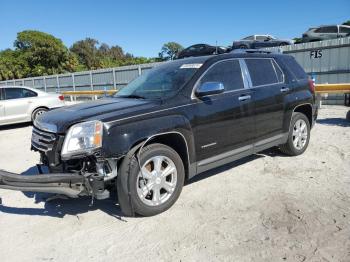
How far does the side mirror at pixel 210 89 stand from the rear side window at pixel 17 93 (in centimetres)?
940

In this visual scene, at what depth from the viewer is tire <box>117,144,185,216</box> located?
3877 mm

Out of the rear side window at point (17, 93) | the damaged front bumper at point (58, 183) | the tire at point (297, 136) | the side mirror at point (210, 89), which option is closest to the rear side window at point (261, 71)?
the tire at point (297, 136)

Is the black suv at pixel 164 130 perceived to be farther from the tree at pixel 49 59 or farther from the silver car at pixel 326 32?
the tree at pixel 49 59

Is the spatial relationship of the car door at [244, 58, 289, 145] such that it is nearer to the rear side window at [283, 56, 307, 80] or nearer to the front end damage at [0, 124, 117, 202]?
the rear side window at [283, 56, 307, 80]

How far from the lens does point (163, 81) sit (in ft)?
16.4

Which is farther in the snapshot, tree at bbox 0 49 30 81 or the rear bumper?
tree at bbox 0 49 30 81

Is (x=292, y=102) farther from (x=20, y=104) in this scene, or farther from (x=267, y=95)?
(x=20, y=104)

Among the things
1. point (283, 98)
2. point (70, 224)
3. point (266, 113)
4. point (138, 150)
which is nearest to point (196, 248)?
point (138, 150)

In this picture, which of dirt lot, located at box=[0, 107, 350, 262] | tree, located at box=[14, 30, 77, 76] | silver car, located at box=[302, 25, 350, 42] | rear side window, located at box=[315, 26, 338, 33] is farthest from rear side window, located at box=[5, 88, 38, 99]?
tree, located at box=[14, 30, 77, 76]

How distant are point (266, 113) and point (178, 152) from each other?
5.78 feet

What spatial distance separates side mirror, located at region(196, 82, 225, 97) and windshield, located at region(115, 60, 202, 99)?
0.26 meters

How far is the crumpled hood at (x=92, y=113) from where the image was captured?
3.95m

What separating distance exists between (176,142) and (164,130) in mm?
342

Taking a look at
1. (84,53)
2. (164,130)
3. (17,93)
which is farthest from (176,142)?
(84,53)
